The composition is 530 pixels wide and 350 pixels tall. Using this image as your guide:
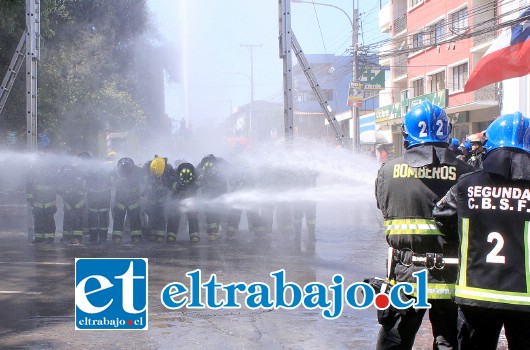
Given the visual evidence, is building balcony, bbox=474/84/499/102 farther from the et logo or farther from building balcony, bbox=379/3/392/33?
the et logo

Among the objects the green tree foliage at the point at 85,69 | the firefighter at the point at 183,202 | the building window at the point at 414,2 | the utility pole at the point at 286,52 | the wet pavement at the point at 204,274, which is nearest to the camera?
the wet pavement at the point at 204,274

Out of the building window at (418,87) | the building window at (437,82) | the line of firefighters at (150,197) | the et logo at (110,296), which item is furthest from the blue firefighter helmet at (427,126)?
the building window at (418,87)

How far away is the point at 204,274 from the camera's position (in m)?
8.49

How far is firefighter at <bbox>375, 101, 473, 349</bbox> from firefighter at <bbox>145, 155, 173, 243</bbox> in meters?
8.28

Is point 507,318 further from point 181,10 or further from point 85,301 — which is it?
point 181,10

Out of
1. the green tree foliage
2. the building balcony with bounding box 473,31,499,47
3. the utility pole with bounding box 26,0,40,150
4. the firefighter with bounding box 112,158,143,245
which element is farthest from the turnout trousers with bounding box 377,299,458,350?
the building balcony with bounding box 473,31,499,47

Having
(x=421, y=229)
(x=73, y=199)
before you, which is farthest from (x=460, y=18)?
(x=421, y=229)

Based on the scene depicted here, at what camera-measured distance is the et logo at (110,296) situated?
5.41 meters

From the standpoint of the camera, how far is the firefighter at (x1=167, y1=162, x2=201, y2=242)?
11719 millimetres

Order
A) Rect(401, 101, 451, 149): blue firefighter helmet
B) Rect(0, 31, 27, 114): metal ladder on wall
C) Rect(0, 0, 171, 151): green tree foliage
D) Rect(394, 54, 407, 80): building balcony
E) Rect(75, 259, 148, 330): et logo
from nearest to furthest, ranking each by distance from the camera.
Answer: Rect(401, 101, 451, 149): blue firefighter helmet → Rect(75, 259, 148, 330): et logo → Rect(0, 31, 27, 114): metal ladder on wall → Rect(0, 0, 171, 151): green tree foliage → Rect(394, 54, 407, 80): building balcony

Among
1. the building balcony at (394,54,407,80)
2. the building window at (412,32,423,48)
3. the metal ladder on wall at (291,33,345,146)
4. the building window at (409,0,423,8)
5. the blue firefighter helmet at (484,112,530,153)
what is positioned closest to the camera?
the blue firefighter helmet at (484,112,530,153)

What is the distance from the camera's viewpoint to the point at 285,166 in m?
11.8

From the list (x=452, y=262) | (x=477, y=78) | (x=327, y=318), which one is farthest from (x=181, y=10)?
(x=452, y=262)

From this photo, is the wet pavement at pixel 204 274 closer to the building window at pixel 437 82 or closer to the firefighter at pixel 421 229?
the firefighter at pixel 421 229
